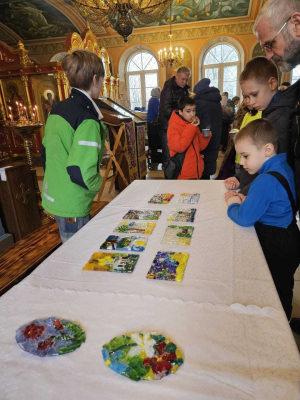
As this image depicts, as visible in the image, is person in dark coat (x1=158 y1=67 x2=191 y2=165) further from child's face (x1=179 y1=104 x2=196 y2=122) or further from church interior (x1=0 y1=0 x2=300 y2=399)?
child's face (x1=179 y1=104 x2=196 y2=122)

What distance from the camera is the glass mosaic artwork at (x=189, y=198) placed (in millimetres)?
1707

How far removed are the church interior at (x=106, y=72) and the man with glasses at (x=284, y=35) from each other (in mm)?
1198

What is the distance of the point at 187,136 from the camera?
2656 mm

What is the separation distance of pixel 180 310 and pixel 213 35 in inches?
480

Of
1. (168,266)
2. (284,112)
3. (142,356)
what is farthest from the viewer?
(284,112)

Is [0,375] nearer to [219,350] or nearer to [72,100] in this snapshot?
[219,350]

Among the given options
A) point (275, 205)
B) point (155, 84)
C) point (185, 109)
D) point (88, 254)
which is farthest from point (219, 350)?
point (155, 84)

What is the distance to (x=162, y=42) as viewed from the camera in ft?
36.7

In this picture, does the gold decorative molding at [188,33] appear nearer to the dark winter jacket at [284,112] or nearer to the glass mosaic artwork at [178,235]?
the dark winter jacket at [284,112]

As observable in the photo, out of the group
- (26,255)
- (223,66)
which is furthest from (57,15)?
(26,255)

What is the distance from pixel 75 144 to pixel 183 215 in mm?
689

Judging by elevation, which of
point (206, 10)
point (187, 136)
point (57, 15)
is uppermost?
point (57, 15)

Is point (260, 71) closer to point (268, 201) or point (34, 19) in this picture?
point (268, 201)

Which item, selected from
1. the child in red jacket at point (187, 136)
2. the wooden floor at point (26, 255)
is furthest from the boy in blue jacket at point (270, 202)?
the wooden floor at point (26, 255)
